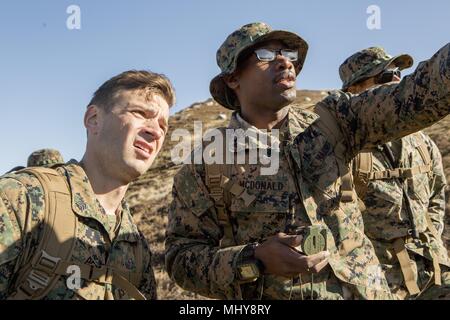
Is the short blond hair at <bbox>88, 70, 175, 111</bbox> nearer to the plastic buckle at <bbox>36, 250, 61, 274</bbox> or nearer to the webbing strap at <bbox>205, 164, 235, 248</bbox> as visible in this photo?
the webbing strap at <bbox>205, 164, 235, 248</bbox>

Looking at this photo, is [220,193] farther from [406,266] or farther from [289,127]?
[406,266]

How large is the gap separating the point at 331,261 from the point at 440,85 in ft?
4.50

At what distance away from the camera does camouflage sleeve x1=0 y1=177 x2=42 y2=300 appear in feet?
9.97

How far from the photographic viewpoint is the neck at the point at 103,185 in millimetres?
3793

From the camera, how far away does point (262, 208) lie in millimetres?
4250

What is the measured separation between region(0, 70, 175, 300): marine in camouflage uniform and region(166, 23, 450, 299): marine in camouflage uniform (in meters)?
0.55

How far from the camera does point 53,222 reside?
324 cm

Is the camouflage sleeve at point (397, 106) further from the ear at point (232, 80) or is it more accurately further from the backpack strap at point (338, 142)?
the ear at point (232, 80)

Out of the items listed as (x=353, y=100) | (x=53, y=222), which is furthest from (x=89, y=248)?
(x=353, y=100)

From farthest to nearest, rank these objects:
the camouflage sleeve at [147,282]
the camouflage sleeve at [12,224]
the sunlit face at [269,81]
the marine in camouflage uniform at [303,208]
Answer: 1. the sunlit face at [269,81]
2. the marine in camouflage uniform at [303,208]
3. the camouflage sleeve at [147,282]
4. the camouflage sleeve at [12,224]

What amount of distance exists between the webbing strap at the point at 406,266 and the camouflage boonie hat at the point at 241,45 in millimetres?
2538

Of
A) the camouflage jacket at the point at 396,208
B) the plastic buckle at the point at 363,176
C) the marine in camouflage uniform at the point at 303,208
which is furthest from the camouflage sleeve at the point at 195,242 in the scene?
the camouflage jacket at the point at 396,208

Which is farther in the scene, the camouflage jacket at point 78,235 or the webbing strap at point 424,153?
the webbing strap at point 424,153
